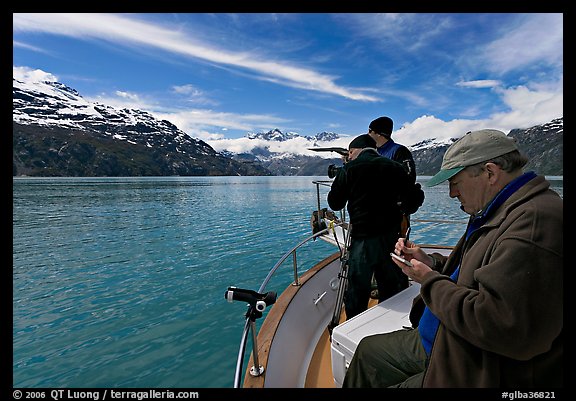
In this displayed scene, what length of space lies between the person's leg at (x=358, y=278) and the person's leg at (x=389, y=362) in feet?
3.68

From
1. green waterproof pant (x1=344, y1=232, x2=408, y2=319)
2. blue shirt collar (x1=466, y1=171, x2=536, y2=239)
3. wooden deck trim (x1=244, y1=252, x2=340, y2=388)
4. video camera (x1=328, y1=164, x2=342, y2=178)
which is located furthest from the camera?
video camera (x1=328, y1=164, x2=342, y2=178)

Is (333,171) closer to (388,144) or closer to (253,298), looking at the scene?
(388,144)

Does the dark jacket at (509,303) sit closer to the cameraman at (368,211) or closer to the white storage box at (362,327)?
the white storage box at (362,327)

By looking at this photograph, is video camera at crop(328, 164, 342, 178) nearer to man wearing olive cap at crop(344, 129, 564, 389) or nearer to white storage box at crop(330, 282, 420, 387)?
white storage box at crop(330, 282, 420, 387)

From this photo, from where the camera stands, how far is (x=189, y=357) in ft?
18.8

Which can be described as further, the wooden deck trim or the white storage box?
the white storage box

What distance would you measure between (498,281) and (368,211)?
6.73ft

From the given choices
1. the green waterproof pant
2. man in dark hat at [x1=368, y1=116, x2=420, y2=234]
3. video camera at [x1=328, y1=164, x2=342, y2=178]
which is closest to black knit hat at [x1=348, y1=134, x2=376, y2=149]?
video camera at [x1=328, y1=164, x2=342, y2=178]

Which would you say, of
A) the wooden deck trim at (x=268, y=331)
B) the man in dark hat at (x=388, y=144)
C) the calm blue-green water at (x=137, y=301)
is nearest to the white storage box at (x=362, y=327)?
the wooden deck trim at (x=268, y=331)

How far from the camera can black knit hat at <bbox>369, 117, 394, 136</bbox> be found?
160 inches

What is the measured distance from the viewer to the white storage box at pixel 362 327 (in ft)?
8.48
